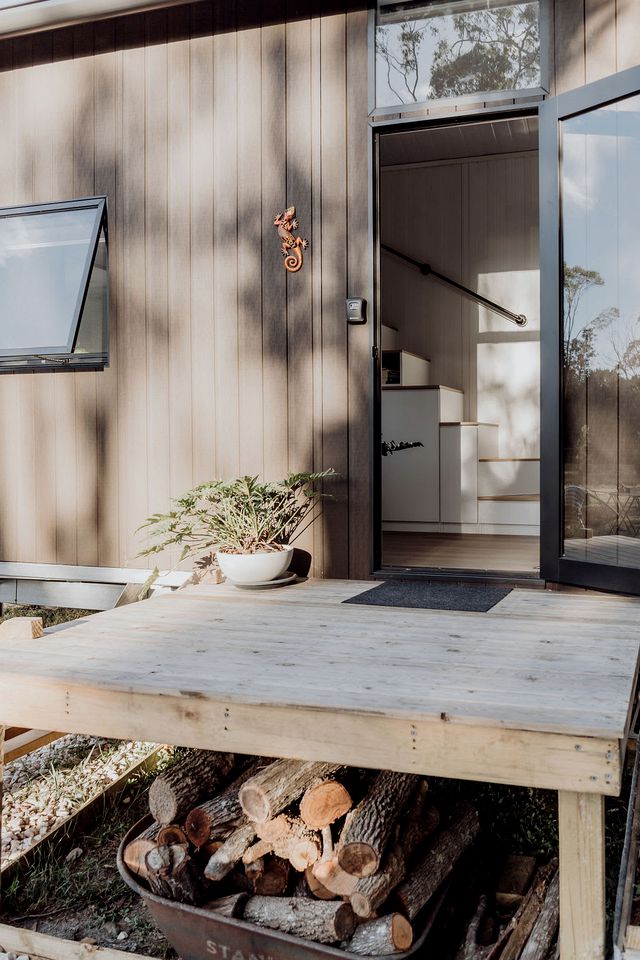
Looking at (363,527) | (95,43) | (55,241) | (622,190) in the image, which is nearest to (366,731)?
(363,527)

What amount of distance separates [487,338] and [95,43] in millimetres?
3540

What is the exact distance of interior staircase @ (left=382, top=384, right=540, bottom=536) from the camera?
520cm

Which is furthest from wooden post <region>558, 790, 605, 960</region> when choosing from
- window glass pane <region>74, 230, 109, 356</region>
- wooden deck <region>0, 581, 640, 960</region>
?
window glass pane <region>74, 230, 109, 356</region>

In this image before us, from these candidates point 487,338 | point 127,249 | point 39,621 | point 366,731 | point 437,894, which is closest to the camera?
point 366,731

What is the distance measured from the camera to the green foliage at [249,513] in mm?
3303

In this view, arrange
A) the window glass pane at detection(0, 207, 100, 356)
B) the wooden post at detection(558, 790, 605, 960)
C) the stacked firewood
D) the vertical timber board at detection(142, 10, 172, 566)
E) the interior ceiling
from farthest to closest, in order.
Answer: the interior ceiling → the window glass pane at detection(0, 207, 100, 356) → the vertical timber board at detection(142, 10, 172, 566) → the stacked firewood → the wooden post at detection(558, 790, 605, 960)

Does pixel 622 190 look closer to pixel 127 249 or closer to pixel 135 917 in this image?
pixel 127 249

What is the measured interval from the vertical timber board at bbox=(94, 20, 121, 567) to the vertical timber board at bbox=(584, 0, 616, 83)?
2157 millimetres

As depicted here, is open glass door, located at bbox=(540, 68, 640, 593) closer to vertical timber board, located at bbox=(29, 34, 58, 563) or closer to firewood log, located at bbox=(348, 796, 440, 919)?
firewood log, located at bbox=(348, 796, 440, 919)

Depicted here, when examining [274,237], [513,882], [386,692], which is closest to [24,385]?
[274,237]

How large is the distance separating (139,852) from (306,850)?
428 mm

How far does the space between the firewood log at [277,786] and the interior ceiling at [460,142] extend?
4.58m

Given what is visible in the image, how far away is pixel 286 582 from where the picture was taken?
3373mm

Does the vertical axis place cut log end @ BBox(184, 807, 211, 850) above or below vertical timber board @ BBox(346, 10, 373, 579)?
Answer: below
